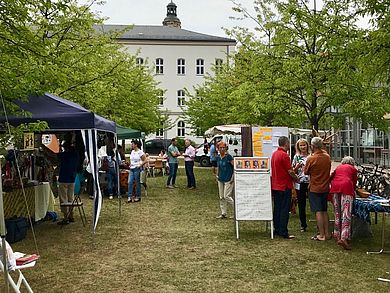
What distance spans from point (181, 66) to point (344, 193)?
4845 centimetres

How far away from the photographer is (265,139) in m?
13.8

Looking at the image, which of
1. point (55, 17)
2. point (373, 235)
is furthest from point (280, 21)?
point (373, 235)

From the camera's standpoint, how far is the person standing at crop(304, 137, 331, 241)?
8.36 meters

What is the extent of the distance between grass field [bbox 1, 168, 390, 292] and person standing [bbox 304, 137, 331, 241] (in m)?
0.56

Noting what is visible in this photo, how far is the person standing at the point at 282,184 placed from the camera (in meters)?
8.79

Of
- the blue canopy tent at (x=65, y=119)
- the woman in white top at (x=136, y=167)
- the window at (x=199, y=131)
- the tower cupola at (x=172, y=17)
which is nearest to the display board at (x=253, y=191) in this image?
the blue canopy tent at (x=65, y=119)

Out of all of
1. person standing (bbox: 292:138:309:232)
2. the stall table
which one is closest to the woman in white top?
person standing (bbox: 292:138:309:232)

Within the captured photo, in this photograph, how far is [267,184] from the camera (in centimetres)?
907

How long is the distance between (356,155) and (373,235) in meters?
17.0

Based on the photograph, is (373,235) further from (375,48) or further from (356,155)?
(356,155)

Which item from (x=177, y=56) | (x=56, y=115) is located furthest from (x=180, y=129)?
(x=56, y=115)

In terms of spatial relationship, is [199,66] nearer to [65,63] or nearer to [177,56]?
[177,56]

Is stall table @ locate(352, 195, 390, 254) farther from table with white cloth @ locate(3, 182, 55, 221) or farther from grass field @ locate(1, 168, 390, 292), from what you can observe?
table with white cloth @ locate(3, 182, 55, 221)

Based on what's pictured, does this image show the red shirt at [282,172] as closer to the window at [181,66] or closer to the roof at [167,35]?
the roof at [167,35]
